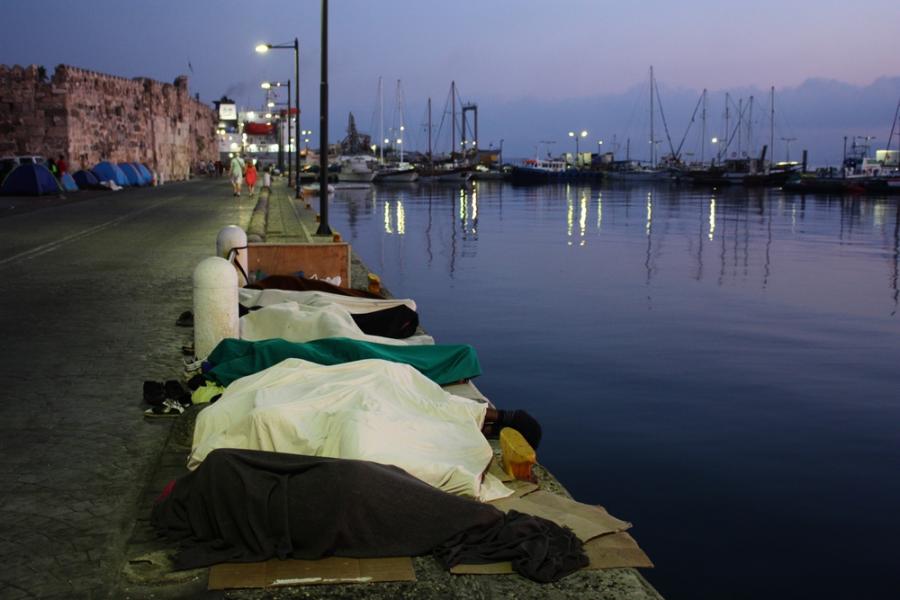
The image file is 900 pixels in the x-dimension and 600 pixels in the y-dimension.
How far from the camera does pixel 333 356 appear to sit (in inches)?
319

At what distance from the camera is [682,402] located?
12.3 meters

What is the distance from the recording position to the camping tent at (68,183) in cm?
4729

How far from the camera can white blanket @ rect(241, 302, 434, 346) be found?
9.05 meters

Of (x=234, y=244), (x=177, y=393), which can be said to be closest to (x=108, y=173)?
(x=234, y=244)

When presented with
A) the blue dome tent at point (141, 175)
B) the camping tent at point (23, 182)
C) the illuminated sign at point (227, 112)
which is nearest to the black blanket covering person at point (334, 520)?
the camping tent at point (23, 182)

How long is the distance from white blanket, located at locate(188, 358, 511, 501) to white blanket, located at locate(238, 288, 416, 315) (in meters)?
3.63

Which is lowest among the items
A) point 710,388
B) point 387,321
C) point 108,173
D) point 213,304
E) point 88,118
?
point 710,388

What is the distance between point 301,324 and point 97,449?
2952 millimetres

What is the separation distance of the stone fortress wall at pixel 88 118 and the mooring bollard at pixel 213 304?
5045 cm

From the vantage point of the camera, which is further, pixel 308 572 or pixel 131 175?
pixel 131 175

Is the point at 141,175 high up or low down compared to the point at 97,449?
up

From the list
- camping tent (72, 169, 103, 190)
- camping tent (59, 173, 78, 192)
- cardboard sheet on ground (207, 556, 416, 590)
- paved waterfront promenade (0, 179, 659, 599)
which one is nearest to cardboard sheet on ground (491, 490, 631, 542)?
paved waterfront promenade (0, 179, 659, 599)

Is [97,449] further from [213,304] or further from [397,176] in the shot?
[397,176]

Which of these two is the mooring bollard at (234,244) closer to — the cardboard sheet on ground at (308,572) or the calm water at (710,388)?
the calm water at (710,388)
